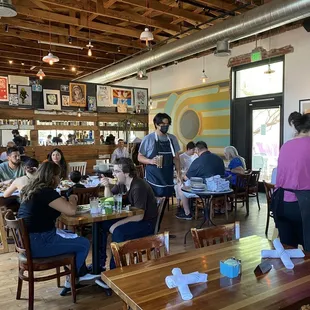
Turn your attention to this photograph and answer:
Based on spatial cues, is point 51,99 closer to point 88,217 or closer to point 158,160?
point 158,160

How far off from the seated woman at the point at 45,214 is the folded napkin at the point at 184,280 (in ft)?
4.57

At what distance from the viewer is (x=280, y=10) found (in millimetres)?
5344

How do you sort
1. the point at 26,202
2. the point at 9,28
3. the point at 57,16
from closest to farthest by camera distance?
the point at 26,202 < the point at 57,16 < the point at 9,28

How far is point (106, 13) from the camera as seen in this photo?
21.6 ft

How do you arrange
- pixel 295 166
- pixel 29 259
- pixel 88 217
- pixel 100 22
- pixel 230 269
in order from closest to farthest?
pixel 230 269, pixel 295 166, pixel 29 259, pixel 88 217, pixel 100 22

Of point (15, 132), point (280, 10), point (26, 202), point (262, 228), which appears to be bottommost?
point (262, 228)

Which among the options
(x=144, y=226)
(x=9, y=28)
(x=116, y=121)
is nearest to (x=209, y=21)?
(x=116, y=121)

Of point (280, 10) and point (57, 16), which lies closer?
point (280, 10)

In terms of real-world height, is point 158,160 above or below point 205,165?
above

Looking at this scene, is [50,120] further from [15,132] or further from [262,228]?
[262,228]

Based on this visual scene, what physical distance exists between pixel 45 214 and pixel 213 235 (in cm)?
137

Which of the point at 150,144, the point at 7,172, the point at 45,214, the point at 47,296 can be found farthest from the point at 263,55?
the point at 47,296

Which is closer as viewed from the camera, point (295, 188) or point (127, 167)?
point (295, 188)

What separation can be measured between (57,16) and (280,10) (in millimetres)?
4337
